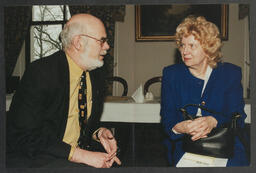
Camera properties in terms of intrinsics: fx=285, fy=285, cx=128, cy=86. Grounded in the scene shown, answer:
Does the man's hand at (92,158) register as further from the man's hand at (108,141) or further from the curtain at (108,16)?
the curtain at (108,16)

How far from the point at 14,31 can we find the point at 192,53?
4.22 ft

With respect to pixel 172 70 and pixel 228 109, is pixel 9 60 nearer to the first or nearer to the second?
pixel 172 70

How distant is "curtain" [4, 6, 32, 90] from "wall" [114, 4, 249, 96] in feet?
2.23

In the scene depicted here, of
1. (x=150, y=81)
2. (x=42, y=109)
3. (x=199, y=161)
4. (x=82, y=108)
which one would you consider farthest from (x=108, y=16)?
(x=199, y=161)

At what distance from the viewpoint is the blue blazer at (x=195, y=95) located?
1.94 meters

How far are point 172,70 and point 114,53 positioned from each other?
0.43 metres

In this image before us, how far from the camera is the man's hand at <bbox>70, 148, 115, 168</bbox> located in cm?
180

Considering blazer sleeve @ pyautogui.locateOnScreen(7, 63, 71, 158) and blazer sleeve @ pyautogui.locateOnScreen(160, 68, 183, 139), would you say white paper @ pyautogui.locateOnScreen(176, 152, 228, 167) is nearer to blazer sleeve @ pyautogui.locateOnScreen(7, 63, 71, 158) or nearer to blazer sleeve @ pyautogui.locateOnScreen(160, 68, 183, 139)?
blazer sleeve @ pyautogui.locateOnScreen(160, 68, 183, 139)

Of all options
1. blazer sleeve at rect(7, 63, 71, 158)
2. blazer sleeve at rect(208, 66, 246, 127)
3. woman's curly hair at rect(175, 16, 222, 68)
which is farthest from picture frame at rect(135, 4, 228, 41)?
blazer sleeve at rect(7, 63, 71, 158)

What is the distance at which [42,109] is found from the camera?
5.69 feet

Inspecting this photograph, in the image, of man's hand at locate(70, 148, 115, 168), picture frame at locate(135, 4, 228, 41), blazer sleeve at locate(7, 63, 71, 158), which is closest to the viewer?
blazer sleeve at locate(7, 63, 71, 158)

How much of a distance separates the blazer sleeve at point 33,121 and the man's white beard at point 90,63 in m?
0.30

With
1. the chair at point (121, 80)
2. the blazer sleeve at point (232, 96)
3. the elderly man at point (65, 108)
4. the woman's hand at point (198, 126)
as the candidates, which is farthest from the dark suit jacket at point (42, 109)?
the blazer sleeve at point (232, 96)

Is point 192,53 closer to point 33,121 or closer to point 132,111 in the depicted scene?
point 132,111
